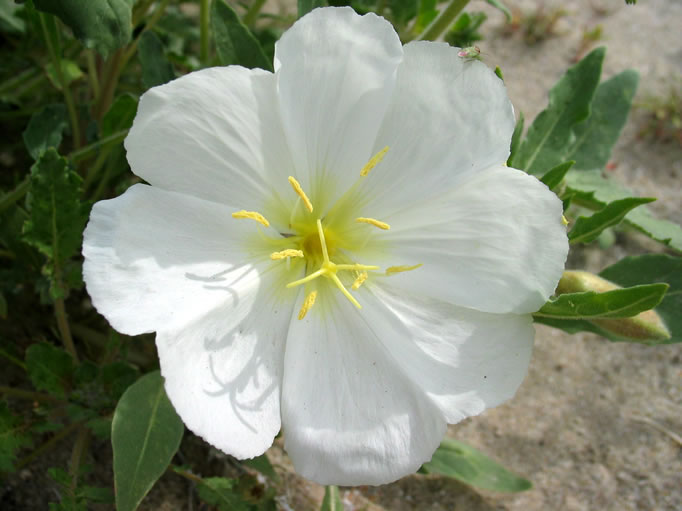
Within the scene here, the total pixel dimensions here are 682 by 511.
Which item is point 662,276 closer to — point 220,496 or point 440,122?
point 440,122

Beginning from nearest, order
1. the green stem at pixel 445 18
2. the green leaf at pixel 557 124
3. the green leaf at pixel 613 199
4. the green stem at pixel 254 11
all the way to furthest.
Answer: the green stem at pixel 445 18 → the green leaf at pixel 613 199 → the green leaf at pixel 557 124 → the green stem at pixel 254 11

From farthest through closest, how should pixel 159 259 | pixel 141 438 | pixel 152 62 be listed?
pixel 152 62
pixel 141 438
pixel 159 259

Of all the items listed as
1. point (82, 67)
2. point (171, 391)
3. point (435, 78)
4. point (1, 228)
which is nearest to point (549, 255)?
point (435, 78)

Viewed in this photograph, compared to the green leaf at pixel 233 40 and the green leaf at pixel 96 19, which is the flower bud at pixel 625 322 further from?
the green leaf at pixel 96 19

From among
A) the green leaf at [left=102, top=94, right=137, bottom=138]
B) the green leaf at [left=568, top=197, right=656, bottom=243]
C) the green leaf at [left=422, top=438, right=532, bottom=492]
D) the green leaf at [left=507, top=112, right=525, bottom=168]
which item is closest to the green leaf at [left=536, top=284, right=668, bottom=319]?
the green leaf at [left=568, top=197, right=656, bottom=243]

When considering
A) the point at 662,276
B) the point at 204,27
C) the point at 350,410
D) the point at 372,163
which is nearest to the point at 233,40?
the point at 204,27

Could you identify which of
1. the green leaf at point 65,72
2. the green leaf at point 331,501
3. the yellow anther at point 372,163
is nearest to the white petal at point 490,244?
the yellow anther at point 372,163
